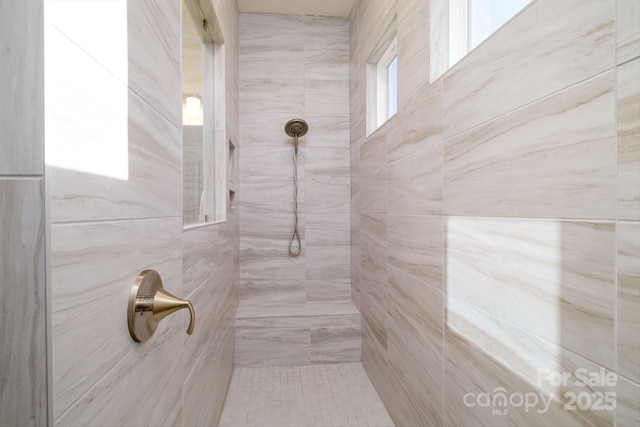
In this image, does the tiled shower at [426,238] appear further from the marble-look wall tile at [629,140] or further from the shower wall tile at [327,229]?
the shower wall tile at [327,229]

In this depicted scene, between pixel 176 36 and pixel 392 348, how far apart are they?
172 centimetres

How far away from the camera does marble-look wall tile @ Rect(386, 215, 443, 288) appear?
1.27 meters

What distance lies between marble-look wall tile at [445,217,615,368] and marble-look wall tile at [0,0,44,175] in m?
0.91

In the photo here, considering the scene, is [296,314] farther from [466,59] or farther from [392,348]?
[466,59]

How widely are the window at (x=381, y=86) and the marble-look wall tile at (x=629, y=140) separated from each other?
1657 mm

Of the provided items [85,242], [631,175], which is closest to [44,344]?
[85,242]

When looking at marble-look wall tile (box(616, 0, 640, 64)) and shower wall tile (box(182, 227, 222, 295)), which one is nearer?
marble-look wall tile (box(616, 0, 640, 64))

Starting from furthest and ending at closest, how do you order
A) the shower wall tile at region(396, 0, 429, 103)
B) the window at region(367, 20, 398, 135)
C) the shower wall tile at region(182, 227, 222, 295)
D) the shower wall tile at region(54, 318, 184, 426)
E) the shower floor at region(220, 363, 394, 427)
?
the window at region(367, 20, 398, 135) < the shower floor at region(220, 363, 394, 427) < the shower wall tile at region(396, 0, 429, 103) < the shower wall tile at region(182, 227, 222, 295) < the shower wall tile at region(54, 318, 184, 426)

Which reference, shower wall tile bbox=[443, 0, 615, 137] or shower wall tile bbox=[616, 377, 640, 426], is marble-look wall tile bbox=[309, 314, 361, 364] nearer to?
shower wall tile bbox=[443, 0, 615, 137]

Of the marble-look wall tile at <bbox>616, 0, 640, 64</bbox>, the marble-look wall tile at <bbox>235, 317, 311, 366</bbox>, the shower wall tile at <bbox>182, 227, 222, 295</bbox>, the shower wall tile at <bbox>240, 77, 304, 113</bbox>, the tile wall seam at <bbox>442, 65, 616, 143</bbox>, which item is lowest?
the marble-look wall tile at <bbox>235, 317, 311, 366</bbox>

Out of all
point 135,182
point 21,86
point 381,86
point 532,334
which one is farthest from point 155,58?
point 381,86

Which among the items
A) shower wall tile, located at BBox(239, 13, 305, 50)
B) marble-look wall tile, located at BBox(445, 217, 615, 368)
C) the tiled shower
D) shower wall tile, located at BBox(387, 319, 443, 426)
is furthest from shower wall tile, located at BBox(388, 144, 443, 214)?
shower wall tile, located at BBox(239, 13, 305, 50)

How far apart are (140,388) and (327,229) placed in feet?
7.45

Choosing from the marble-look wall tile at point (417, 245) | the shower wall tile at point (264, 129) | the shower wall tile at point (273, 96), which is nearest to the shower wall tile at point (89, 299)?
the marble-look wall tile at point (417, 245)
